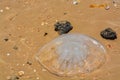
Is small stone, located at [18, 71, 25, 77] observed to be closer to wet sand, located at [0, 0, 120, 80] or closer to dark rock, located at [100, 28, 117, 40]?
wet sand, located at [0, 0, 120, 80]

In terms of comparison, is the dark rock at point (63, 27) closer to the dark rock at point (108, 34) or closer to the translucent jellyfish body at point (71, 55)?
the translucent jellyfish body at point (71, 55)

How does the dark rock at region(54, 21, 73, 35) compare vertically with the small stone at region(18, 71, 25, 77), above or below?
above

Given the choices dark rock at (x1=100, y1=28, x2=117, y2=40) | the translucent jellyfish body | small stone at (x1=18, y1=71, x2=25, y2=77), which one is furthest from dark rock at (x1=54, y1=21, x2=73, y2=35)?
small stone at (x1=18, y1=71, x2=25, y2=77)

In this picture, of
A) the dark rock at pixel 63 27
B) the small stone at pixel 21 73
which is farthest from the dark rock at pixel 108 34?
the small stone at pixel 21 73

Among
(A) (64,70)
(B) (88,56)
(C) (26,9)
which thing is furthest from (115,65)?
(C) (26,9)

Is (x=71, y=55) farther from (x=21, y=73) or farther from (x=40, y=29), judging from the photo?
(x=40, y=29)
